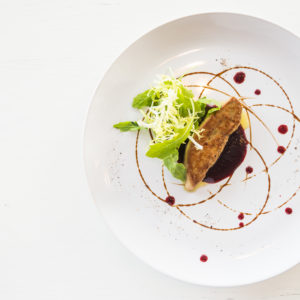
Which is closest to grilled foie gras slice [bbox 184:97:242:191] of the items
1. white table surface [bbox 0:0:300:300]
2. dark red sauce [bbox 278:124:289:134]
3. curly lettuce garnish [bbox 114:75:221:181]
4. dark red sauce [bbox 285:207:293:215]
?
curly lettuce garnish [bbox 114:75:221:181]

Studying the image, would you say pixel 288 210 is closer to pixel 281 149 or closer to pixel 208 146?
pixel 281 149

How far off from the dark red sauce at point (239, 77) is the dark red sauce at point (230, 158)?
1.12ft

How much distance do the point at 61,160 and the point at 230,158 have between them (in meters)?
1.31

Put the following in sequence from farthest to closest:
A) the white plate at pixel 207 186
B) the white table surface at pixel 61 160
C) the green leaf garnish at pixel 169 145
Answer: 1. the white table surface at pixel 61 160
2. the white plate at pixel 207 186
3. the green leaf garnish at pixel 169 145

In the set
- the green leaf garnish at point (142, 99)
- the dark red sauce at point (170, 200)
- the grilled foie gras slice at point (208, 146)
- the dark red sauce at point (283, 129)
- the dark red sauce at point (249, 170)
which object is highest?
the green leaf garnish at point (142, 99)

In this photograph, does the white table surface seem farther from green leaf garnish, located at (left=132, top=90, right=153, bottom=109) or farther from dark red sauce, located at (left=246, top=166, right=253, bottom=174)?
dark red sauce, located at (left=246, top=166, right=253, bottom=174)

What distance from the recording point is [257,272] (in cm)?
245

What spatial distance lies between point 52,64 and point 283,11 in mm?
1779

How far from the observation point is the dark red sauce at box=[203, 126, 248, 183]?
2.54m

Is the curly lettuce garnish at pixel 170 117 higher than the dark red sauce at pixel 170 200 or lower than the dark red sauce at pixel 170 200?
higher

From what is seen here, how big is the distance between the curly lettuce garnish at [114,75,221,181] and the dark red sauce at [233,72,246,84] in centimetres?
25

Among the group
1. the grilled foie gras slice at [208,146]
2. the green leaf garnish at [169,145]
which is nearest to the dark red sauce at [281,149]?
the grilled foie gras slice at [208,146]

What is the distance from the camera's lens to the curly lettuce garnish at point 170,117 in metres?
2.34

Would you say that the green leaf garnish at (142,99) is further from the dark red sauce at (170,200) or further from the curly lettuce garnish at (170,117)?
the dark red sauce at (170,200)
